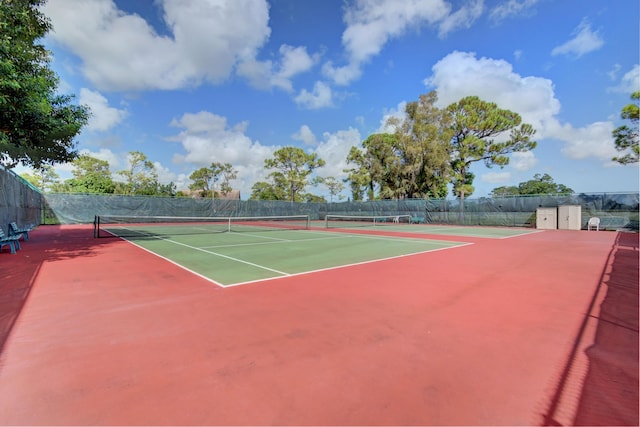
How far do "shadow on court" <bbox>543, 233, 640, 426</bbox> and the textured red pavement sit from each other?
0.01 meters

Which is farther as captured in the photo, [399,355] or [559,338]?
[559,338]

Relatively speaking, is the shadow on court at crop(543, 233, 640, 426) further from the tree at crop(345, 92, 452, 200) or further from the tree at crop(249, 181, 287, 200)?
the tree at crop(249, 181, 287, 200)

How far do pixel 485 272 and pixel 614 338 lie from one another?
9.95 feet

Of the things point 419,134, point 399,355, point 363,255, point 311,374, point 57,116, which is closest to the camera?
→ point 311,374

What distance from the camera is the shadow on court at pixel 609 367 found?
77.3 inches

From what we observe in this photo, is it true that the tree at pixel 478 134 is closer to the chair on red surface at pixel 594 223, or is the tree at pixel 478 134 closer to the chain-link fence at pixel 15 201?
the chair on red surface at pixel 594 223

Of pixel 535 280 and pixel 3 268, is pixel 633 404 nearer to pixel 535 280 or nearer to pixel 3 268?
pixel 535 280

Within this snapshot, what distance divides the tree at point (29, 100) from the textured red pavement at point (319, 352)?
14.2 feet

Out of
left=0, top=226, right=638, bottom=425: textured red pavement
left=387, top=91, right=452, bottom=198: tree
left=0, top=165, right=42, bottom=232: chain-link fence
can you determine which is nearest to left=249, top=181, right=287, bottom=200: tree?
left=387, top=91, right=452, bottom=198: tree

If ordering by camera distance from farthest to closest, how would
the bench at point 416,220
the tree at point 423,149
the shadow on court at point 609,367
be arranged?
the tree at point 423,149 → the bench at point 416,220 → the shadow on court at point 609,367

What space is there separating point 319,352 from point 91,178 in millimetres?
43012

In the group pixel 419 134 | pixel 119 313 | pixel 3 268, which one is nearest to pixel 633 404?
pixel 119 313

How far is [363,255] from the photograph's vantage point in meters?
8.11

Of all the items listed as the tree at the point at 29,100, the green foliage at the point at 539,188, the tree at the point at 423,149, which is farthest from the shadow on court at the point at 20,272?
the green foliage at the point at 539,188
